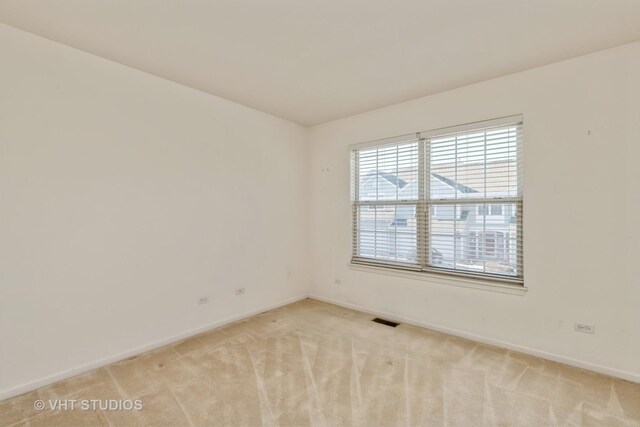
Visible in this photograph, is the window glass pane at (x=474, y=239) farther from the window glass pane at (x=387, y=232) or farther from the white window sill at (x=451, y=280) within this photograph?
the window glass pane at (x=387, y=232)

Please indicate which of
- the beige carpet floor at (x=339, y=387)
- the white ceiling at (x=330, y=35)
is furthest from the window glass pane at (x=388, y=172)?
the beige carpet floor at (x=339, y=387)

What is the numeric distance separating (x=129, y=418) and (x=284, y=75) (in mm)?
2855

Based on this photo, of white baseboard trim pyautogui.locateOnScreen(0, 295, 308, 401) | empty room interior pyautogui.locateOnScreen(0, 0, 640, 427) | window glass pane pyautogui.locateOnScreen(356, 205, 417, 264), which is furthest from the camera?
window glass pane pyautogui.locateOnScreen(356, 205, 417, 264)

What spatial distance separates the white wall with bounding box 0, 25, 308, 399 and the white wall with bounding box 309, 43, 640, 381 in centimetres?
233

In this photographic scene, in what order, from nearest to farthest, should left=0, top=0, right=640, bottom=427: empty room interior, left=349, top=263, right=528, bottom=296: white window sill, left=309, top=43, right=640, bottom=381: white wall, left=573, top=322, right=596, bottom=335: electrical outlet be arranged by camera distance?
left=0, top=0, right=640, bottom=427: empty room interior < left=309, top=43, right=640, bottom=381: white wall < left=573, top=322, right=596, bottom=335: electrical outlet < left=349, top=263, right=528, bottom=296: white window sill

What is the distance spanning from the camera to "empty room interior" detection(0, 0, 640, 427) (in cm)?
206

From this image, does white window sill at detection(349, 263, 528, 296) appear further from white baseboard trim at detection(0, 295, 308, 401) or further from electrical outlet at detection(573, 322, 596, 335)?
white baseboard trim at detection(0, 295, 308, 401)

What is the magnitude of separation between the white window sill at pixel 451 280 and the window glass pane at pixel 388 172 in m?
0.87

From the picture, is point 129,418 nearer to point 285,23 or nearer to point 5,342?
point 5,342

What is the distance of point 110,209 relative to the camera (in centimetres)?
264

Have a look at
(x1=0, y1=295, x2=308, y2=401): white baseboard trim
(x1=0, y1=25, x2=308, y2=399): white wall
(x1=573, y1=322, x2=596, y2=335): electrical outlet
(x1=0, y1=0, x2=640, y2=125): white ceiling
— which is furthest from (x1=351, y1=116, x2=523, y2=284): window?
(x1=0, y1=295, x2=308, y2=401): white baseboard trim

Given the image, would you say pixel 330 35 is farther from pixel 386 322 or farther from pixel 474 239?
pixel 386 322

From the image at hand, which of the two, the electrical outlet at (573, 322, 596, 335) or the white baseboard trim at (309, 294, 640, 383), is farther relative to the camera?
the electrical outlet at (573, 322, 596, 335)

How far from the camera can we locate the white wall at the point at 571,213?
2379mm
